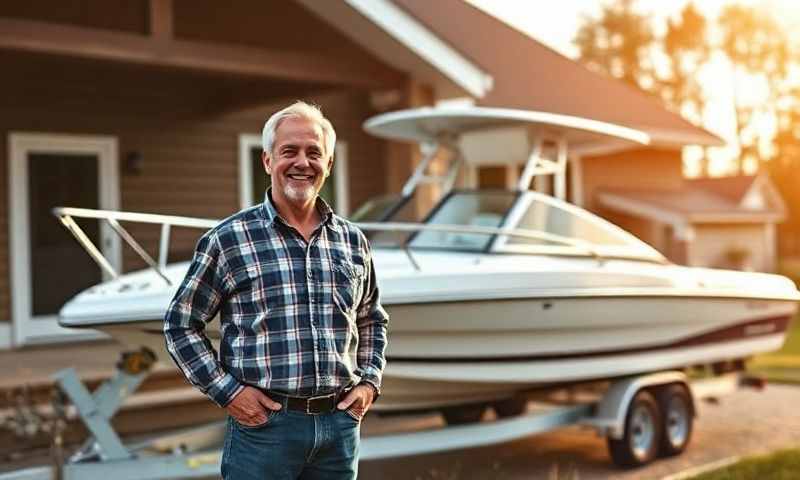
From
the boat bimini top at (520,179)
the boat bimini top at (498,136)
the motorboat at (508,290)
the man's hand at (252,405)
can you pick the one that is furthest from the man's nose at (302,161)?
the boat bimini top at (498,136)

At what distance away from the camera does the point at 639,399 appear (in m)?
6.80

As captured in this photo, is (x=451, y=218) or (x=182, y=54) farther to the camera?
(x=182, y=54)

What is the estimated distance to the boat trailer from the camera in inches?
200

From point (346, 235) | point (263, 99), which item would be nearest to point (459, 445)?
point (346, 235)

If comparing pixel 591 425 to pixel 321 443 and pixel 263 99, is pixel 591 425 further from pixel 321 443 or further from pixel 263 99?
pixel 263 99

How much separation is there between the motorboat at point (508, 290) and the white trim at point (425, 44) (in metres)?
1.26

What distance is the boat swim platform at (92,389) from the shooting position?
680 centimetres

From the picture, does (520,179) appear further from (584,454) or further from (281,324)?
(281,324)

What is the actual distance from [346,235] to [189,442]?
10.5 ft

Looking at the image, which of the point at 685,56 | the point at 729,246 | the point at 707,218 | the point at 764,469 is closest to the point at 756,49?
the point at 685,56

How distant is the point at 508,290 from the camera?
231 inches

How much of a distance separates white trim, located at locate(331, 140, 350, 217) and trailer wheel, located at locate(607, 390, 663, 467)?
16.9ft

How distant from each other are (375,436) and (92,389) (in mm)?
2652

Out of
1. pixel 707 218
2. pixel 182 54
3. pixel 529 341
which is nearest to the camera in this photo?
pixel 529 341
